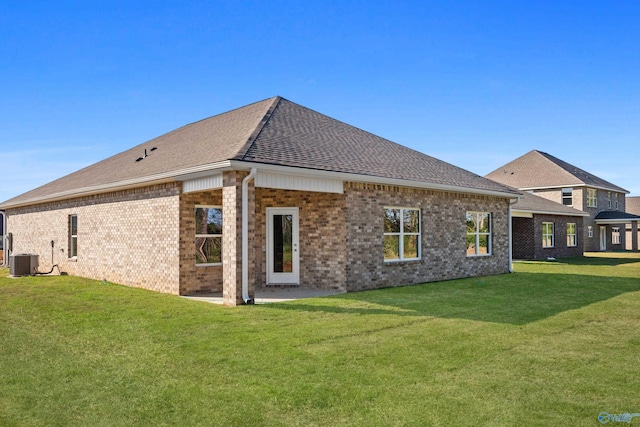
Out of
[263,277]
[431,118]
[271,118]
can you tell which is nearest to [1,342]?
[263,277]

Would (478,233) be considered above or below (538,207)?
below

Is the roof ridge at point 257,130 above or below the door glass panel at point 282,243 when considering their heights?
above

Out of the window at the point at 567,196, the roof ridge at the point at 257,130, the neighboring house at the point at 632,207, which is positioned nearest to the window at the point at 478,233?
the roof ridge at the point at 257,130

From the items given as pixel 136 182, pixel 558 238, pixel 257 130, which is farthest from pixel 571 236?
pixel 136 182

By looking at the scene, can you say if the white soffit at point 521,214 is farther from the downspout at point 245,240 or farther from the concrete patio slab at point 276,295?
the downspout at point 245,240

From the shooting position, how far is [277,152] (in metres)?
11.3

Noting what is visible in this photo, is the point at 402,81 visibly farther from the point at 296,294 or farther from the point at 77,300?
the point at 77,300

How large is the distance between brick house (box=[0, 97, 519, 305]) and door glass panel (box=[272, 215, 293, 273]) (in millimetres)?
42

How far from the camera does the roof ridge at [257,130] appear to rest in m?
10.3

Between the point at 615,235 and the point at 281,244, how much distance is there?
40114 millimetres

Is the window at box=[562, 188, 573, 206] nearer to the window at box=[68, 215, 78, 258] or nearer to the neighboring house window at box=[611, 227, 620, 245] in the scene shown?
the neighboring house window at box=[611, 227, 620, 245]

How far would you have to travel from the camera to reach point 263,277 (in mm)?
13766

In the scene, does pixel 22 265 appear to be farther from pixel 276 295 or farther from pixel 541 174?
pixel 541 174

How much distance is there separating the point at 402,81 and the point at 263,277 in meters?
8.95
